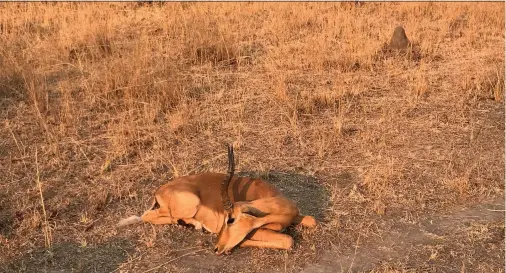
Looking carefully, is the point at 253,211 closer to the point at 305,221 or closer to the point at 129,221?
the point at 305,221

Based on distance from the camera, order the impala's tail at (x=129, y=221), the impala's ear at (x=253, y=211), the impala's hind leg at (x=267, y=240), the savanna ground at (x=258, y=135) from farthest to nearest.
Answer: the impala's tail at (x=129, y=221)
the savanna ground at (x=258, y=135)
the impala's hind leg at (x=267, y=240)
the impala's ear at (x=253, y=211)

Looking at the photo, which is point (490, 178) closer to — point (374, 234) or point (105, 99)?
point (374, 234)

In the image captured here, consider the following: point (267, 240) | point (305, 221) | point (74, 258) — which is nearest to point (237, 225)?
point (267, 240)

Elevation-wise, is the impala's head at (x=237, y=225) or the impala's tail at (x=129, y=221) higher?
the impala's head at (x=237, y=225)

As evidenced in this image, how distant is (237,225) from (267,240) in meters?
0.32

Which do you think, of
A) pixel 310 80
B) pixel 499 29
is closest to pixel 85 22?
pixel 310 80

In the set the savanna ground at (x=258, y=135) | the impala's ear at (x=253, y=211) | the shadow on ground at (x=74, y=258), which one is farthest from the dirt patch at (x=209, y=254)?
the impala's ear at (x=253, y=211)

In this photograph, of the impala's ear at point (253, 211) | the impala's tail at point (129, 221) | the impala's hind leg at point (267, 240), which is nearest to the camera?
the impala's ear at point (253, 211)

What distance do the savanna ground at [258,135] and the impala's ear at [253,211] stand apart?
0.34 metres

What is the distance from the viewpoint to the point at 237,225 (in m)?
4.05

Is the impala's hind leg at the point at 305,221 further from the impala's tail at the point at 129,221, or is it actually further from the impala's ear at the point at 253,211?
the impala's tail at the point at 129,221

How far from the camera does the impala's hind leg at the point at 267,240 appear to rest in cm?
421

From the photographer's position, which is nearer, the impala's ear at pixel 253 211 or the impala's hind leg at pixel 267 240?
the impala's ear at pixel 253 211

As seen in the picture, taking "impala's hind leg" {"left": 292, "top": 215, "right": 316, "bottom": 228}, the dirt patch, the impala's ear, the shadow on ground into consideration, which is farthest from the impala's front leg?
the shadow on ground
